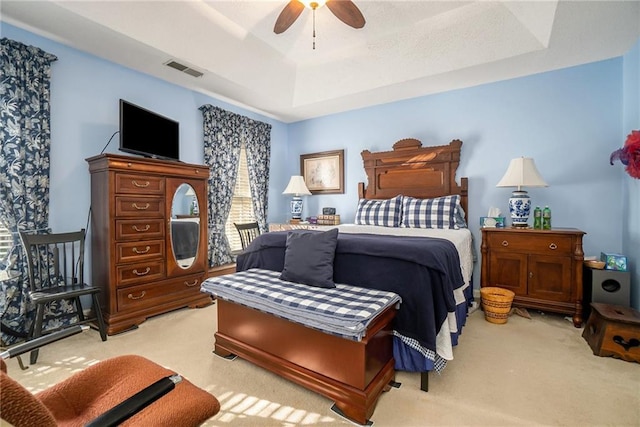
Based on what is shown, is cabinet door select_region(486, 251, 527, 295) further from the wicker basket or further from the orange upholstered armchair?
the orange upholstered armchair

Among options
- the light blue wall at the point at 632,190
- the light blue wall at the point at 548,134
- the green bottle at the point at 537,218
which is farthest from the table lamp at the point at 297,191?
the light blue wall at the point at 632,190

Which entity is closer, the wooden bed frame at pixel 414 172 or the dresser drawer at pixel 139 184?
the dresser drawer at pixel 139 184

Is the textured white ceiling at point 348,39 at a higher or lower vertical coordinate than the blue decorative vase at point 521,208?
higher

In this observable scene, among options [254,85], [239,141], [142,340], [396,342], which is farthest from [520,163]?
[142,340]

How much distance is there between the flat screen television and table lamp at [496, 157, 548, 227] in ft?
12.3

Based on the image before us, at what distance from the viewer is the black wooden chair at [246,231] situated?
4098 millimetres

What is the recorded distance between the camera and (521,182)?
306 centimetres

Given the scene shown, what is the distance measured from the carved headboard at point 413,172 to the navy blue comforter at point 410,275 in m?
1.85

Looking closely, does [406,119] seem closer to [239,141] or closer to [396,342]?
[239,141]

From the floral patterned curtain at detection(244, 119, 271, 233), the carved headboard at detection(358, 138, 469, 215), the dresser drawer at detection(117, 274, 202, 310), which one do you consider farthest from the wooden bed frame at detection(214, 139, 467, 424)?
the floral patterned curtain at detection(244, 119, 271, 233)

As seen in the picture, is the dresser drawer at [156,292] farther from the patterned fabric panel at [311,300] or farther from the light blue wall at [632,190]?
the light blue wall at [632,190]

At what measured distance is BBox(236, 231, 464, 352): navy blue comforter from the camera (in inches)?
72.6

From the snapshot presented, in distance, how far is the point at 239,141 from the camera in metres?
4.48

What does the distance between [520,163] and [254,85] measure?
3299 mm
